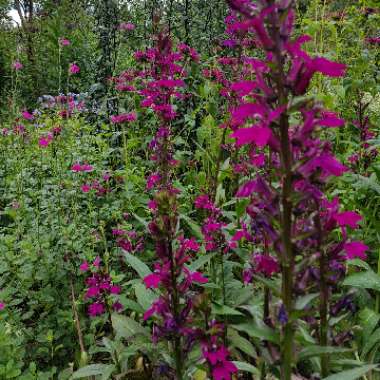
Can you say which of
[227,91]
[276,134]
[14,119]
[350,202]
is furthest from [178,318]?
[14,119]

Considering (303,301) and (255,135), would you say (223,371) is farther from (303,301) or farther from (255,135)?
(255,135)

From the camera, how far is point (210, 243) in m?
2.37

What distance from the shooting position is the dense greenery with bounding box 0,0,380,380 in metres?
1.22

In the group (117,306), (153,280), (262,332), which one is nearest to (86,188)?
(117,306)

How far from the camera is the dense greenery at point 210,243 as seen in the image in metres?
1.22

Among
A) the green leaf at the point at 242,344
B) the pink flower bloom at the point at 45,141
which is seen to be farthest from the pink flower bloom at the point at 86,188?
the green leaf at the point at 242,344

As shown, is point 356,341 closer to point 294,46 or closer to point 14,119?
point 294,46

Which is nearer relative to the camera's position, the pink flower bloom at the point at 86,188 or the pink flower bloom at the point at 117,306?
the pink flower bloom at the point at 117,306

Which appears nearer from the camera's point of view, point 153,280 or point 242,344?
point 153,280

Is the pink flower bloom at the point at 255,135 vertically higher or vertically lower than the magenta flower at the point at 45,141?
higher

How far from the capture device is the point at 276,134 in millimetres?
1203

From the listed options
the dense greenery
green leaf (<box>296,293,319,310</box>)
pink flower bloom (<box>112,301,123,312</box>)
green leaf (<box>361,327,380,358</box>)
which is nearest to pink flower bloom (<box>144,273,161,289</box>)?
the dense greenery

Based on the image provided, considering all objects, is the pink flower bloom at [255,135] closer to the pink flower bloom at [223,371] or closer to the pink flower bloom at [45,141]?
the pink flower bloom at [223,371]

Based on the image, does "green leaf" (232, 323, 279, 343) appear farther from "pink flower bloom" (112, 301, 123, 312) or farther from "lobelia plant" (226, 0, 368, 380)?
"pink flower bloom" (112, 301, 123, 312)
